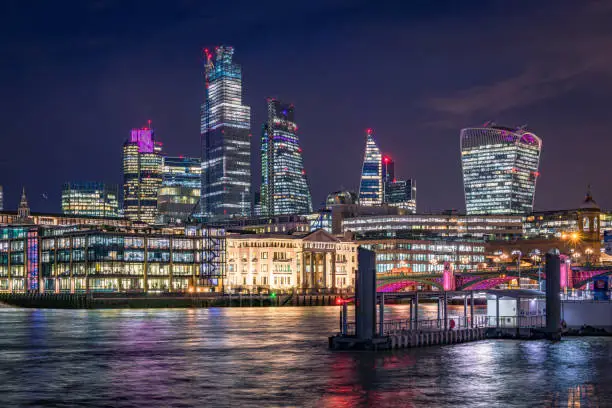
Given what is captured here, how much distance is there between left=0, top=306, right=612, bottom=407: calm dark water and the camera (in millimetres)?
48531

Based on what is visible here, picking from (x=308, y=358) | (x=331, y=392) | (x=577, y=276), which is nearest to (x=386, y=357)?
(x=308, y=358)

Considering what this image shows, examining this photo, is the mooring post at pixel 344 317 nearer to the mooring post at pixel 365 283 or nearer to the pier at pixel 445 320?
the pier at pixel 445 320

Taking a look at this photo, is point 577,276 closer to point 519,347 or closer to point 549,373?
point 519,347

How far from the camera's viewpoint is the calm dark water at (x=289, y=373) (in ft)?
159

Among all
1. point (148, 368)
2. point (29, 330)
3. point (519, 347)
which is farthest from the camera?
point (29, 330)

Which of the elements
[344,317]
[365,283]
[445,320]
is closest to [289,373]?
[365,283]

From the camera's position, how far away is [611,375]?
2303 inches

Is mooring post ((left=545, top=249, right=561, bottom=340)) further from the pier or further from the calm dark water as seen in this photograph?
the calm dark water

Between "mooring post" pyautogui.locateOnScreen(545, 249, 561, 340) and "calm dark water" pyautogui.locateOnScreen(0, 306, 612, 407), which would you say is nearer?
"calm dark water" pyautogui.locateOnScreen(0, 306, 612, 407)

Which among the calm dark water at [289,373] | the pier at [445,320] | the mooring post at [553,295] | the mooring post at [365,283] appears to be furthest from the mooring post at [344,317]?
the mooring post at [553,295]

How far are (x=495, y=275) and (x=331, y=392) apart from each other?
503 feet

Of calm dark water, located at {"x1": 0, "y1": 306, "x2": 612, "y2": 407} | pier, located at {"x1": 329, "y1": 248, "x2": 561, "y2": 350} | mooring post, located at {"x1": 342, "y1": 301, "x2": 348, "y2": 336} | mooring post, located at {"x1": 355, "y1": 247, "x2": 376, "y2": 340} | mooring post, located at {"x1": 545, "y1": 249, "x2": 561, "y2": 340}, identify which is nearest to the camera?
calm dark water, located at {"x1": 0, "y1": 306, "x2": 612, "y2": 407}

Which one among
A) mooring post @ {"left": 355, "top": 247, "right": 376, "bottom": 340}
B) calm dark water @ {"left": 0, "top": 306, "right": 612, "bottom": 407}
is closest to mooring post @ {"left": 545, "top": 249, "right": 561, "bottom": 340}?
calm dark water @ {"left": 0, "top": 306, "right": 612, "bottom": 407}

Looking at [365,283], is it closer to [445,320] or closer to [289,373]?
[289,373]
